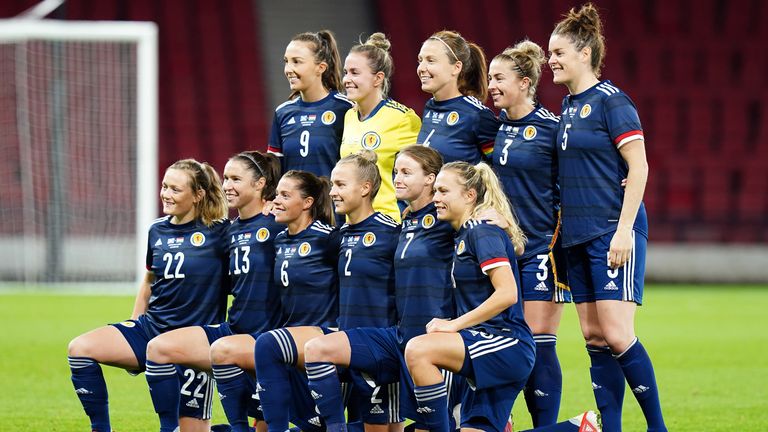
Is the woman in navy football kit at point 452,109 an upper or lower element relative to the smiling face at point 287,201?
upper

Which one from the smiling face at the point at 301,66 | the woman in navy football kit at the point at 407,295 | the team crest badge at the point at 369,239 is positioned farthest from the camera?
the smiling face at the point at 301,66

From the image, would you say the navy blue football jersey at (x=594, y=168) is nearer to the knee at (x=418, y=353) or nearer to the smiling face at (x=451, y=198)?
the smiling face at (x=451, y=198)

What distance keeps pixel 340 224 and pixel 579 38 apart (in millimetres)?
1561

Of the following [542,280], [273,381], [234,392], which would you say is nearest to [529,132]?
[542,280]

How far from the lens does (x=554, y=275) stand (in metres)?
5.51

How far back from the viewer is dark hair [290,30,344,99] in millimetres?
6141

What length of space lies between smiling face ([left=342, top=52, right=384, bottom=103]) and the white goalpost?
8.31 metres

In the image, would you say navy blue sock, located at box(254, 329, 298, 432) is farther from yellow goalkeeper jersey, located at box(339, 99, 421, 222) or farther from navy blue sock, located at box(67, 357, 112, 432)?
yellow goalkeeper jersey, located at box(339, 99, 421, 222)

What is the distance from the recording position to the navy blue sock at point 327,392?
4918 mm

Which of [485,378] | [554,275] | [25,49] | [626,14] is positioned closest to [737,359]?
[554,275]

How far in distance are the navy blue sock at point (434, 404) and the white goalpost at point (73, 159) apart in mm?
9330

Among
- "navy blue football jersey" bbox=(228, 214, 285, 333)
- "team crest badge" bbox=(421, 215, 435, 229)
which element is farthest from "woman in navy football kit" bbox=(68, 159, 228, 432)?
"team crest badge" bbox=(421, 215, 435, 229)

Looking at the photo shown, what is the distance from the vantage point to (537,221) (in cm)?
550

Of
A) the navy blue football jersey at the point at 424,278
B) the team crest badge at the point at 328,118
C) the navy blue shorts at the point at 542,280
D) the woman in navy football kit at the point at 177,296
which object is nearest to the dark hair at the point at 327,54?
the team crest badge at the point at 328,118
